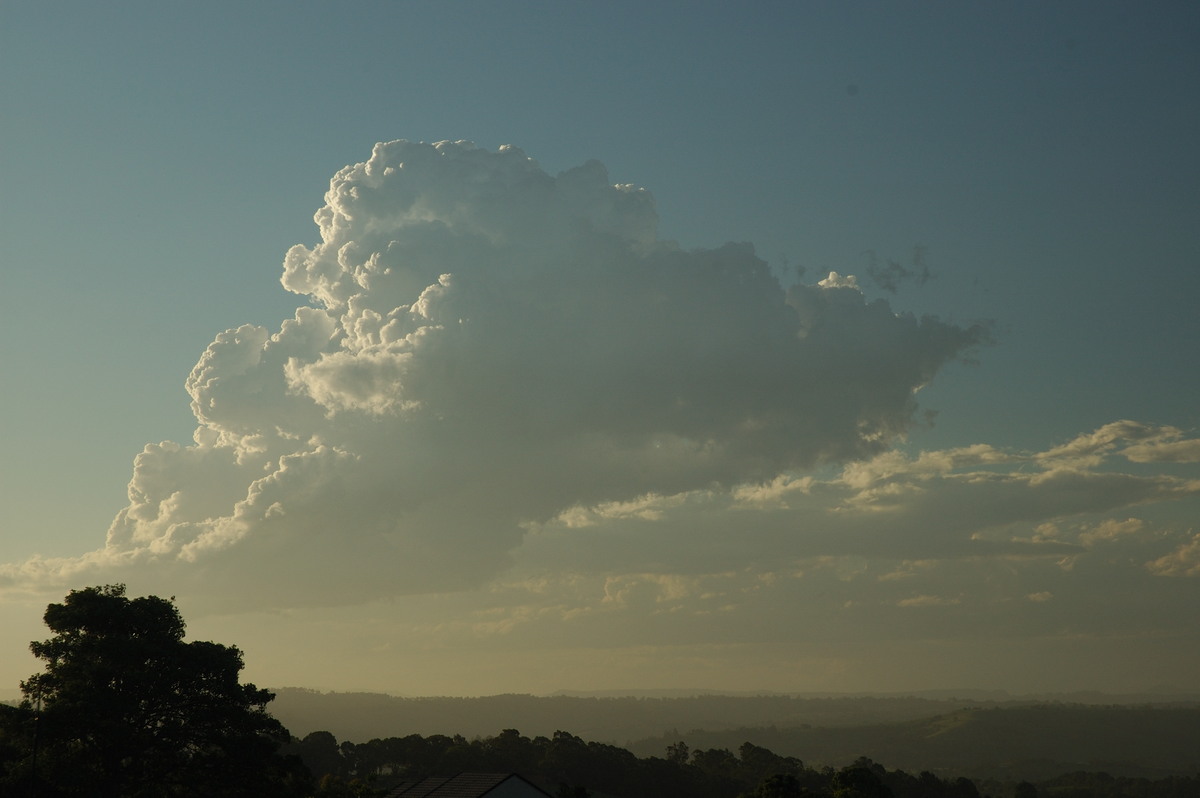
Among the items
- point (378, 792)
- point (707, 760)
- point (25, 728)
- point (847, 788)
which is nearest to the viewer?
point (25, 728)

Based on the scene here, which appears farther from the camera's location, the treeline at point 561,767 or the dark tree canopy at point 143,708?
the treeline at point 561,767

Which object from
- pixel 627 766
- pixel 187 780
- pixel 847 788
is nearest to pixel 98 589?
pixel 187 780

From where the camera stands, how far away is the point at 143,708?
52250mm

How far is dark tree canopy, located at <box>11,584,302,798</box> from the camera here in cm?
4994

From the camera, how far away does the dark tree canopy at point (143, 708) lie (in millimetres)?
49938

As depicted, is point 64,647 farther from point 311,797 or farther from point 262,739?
point 311,797

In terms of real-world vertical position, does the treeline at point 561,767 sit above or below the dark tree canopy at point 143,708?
below

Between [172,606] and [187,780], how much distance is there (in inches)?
342

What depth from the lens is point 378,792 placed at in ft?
242

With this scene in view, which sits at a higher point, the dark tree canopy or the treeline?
the dark tree canopy

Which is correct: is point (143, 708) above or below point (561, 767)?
above

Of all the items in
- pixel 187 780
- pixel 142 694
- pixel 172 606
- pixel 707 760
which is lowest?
pixel 707 760

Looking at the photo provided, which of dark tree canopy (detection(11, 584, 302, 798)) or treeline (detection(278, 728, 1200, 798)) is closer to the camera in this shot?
dark tree canopy (detection(11, 584, 302, 798))

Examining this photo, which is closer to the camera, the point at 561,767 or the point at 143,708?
the point at 143,708
